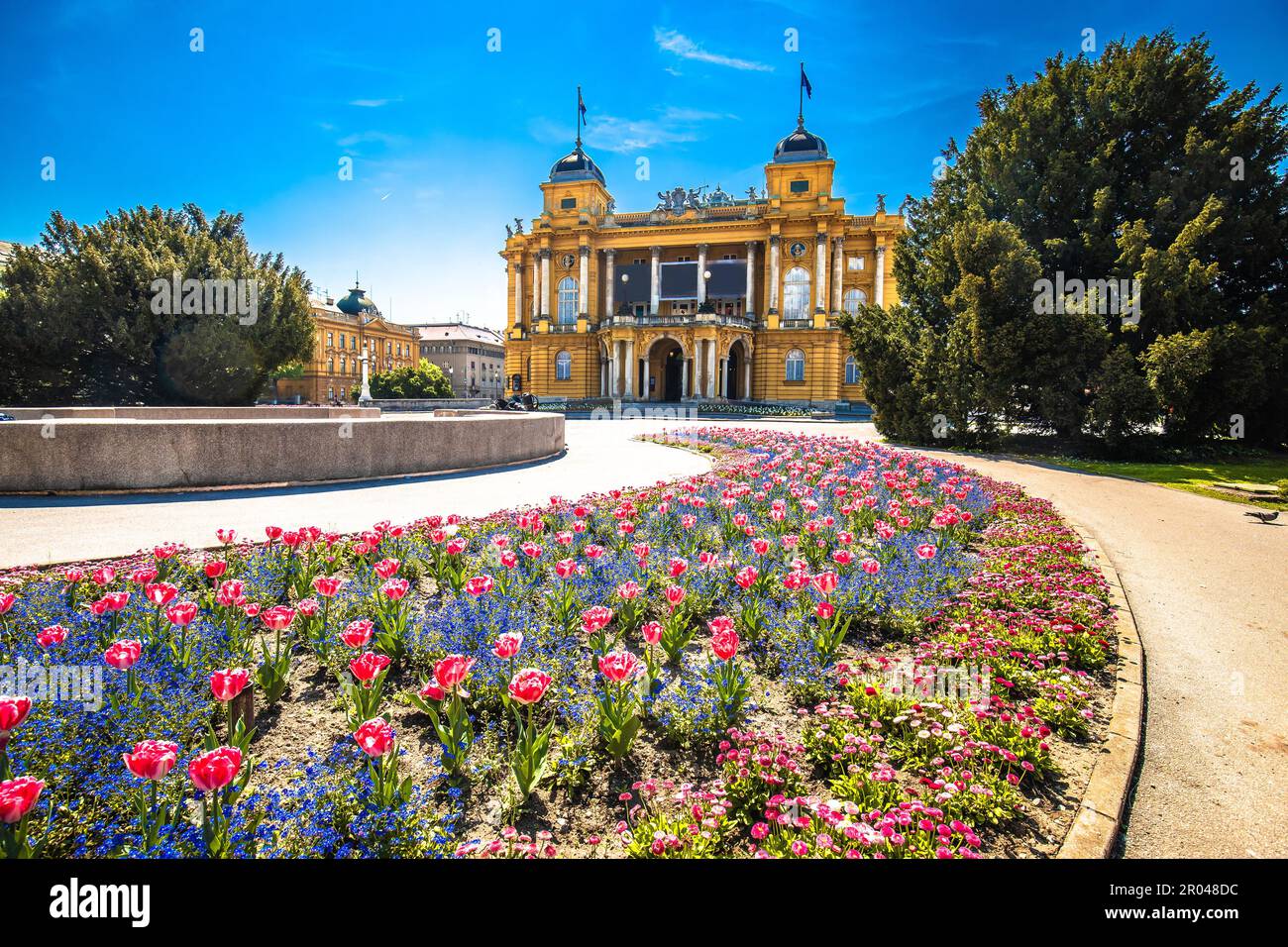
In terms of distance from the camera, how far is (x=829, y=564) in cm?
585

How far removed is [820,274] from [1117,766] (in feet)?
184

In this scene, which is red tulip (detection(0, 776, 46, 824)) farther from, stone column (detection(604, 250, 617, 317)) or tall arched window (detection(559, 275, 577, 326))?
tall arched window (detection(559, 275, 577, 326))

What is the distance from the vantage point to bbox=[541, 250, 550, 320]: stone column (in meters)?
59.4

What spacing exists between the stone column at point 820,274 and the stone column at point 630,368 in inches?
663

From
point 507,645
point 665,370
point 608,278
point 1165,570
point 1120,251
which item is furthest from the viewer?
point 665,370

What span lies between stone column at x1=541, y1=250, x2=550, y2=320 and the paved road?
49.0 metres

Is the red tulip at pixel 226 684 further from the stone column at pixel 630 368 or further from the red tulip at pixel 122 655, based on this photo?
the stone column at pixel 630 368

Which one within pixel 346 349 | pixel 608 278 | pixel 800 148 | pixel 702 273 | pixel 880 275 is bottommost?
pixel 346 349

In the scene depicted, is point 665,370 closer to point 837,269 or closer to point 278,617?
point 837,269

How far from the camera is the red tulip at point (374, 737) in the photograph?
2.13 metres

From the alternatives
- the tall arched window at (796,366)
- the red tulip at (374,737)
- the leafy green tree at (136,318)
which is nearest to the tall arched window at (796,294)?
the tall arched window at (796,366)

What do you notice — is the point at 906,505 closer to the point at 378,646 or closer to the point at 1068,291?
the point at 378,646

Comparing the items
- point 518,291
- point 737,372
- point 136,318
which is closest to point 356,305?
point 518,291

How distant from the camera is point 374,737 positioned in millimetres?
2152
